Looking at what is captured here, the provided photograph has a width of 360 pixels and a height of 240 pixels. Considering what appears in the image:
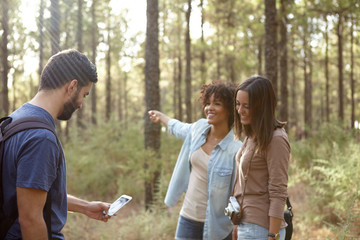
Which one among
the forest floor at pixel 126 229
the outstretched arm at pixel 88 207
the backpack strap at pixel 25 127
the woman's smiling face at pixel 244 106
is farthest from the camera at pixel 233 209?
the forest floor at pixel 126 229

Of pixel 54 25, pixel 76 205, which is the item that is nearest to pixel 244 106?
pixel 76 205

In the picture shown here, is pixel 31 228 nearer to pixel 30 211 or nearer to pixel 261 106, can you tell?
pixel 30 211

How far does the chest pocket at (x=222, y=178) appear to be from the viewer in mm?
3691

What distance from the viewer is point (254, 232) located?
279 cm

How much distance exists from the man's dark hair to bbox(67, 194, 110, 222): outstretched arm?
3.30 feet

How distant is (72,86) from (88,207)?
1.07 m

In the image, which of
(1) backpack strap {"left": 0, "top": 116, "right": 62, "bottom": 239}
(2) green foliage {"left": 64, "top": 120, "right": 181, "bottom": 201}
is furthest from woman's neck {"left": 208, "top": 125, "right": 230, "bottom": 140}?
(2) green foliage {"left": 64, "top": 120, "right": 181, "bottom": 201}

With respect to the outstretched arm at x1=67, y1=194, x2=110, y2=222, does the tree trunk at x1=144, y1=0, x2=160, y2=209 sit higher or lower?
higher

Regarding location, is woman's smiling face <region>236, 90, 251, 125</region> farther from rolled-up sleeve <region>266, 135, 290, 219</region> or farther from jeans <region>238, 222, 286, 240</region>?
jeans <region>238, 222, 286, 240</region>

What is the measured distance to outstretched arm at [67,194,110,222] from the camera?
2814 mm

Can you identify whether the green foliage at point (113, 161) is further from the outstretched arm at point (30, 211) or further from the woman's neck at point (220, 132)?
the outstretched arm at point (30, 211)

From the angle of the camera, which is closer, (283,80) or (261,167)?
(261,167)

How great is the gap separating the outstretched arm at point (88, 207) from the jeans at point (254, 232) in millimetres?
1080

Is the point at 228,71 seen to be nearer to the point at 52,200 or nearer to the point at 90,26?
the point at 90,26
